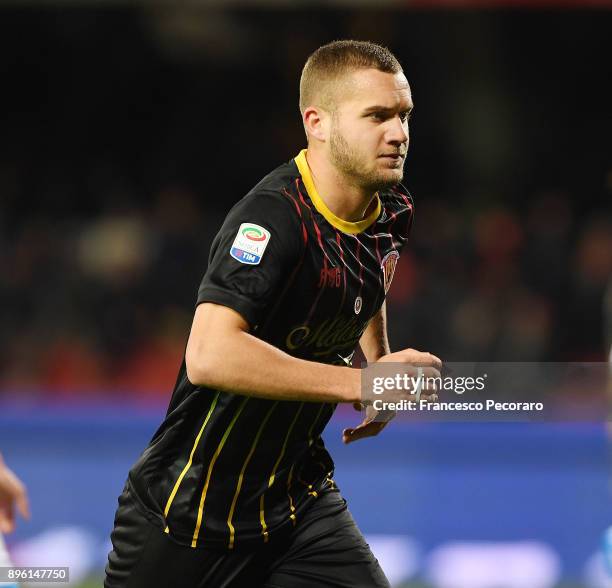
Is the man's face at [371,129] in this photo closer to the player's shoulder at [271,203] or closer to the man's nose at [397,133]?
the man's nose at [397,133]

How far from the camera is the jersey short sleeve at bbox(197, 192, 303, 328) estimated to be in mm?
2828

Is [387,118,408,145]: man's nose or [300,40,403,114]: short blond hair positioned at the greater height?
[300,40,403,114]: short blond hair

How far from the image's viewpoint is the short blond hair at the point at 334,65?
318cm

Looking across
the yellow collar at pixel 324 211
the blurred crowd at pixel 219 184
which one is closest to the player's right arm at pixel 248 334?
the yellow collar at pixel 324 211

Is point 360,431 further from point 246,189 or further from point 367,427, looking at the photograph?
point 246,189

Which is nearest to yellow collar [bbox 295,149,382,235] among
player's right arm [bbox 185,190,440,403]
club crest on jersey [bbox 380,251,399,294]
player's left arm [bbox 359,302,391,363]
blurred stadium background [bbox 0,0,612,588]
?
club crest on jersey [bbox 380,251,399,294]

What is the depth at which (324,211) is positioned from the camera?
3154mm

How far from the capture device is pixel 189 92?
1238 cm

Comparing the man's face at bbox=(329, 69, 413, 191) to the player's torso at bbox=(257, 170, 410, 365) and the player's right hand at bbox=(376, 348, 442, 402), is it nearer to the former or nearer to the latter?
the player's torso at bbox=(257, 170, 410, 365)

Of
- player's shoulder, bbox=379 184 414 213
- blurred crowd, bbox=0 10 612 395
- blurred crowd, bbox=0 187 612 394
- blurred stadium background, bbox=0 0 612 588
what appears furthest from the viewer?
blurred crowd, bbox=0 10 612 395

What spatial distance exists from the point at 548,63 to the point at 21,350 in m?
6.24

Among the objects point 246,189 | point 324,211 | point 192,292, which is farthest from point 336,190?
point 246,189

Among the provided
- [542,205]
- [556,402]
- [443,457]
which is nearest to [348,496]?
[443,457]

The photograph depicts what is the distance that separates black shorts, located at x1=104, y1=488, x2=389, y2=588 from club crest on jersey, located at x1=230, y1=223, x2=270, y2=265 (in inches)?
Answer: 33.5
